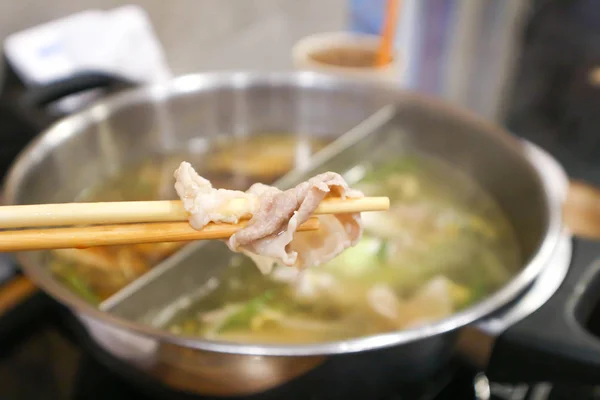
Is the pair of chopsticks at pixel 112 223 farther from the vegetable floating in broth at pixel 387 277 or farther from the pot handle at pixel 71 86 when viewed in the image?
the pot handle at pixel 71 86

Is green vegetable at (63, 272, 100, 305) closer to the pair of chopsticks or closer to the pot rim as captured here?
the pot rim

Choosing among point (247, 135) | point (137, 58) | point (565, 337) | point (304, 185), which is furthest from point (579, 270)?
point (137, 58)

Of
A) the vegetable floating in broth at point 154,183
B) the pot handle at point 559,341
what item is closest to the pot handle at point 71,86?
the vegetable floating in broth at point 154,183

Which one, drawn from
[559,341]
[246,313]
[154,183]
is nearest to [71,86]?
[154,183]

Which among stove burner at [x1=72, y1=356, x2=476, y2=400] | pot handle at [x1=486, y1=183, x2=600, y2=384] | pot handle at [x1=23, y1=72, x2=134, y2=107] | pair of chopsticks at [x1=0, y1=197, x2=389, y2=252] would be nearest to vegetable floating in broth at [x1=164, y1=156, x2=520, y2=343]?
stove burner at [x1=72, y1=356, x2=476, y2=400]

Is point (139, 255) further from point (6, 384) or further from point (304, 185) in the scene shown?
point (304, 185)

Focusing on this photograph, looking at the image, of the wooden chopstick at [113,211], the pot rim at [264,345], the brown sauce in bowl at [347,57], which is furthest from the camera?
the brown sauce in bowl at [347,57]

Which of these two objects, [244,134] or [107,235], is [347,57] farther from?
[107,235]
